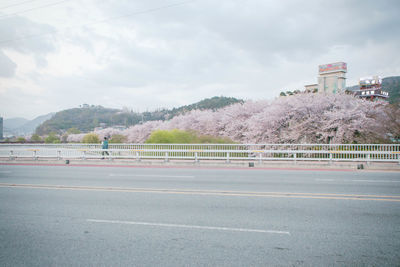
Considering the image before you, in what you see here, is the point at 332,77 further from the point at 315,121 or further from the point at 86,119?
the point at 86,119

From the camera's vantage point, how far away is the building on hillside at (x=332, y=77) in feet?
206

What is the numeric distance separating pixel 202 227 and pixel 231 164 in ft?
35.3

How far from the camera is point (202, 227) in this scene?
474cm

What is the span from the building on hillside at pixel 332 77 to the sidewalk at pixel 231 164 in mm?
53514

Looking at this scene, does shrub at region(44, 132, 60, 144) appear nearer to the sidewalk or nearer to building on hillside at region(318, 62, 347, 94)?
the sidewalk

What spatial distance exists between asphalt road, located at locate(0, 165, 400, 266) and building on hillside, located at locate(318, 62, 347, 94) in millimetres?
62832

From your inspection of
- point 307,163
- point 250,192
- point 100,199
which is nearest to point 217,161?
point 307,163

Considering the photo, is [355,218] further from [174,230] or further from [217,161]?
[217,161]

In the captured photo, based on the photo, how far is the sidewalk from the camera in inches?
540

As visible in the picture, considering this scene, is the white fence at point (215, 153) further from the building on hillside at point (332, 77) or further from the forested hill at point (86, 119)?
the forested hill at point (86, 119)

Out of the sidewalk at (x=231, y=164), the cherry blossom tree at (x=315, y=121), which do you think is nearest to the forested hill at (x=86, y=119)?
the cherry blossom tree at (x=315, y=121)

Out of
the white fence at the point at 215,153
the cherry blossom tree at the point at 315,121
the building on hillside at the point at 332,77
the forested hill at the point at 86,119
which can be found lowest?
the white fence at the point at 215,153

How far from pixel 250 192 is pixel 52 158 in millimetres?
17471

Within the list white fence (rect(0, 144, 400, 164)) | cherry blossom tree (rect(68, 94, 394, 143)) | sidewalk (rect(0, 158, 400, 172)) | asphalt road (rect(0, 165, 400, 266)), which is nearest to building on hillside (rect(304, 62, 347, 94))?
cherry blossom tree (rect(68, 94, 394, 143))
